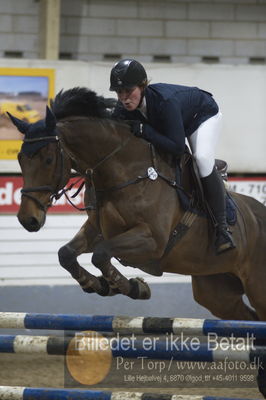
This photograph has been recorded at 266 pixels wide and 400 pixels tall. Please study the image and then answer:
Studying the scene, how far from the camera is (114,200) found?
4.34 metres

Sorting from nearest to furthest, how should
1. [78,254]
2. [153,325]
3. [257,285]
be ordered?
[153,325]
[78,254]
[257,285]

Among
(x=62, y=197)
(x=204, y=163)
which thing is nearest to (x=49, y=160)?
(x=204, y=163)

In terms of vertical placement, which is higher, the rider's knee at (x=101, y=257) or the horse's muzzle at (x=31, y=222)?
the horse's muzzle at (x=31, y=222)

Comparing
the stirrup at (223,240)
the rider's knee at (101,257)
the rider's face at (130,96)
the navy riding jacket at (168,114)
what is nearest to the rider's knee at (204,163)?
the navy riding jacket at (168,114)

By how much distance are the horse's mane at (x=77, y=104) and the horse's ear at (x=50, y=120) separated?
0.26m

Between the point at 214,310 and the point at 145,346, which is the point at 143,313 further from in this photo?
the point at 145,346

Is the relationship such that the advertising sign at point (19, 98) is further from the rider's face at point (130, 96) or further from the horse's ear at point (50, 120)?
the horse's ear at point (50, 120)

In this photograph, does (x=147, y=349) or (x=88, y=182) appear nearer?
(x=147, y=349)

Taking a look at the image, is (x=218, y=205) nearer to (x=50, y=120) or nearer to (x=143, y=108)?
(x=143, y=108)

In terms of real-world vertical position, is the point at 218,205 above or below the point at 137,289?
above

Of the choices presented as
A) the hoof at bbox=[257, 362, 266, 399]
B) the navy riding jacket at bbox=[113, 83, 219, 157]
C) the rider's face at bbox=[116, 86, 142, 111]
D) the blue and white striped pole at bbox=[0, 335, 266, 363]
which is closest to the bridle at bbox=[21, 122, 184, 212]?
the navy riding jacket at bbox=[113, 83, 219, 157]

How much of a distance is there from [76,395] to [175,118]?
1556mm

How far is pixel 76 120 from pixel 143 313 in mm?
3556

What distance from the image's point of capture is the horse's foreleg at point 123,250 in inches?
162
